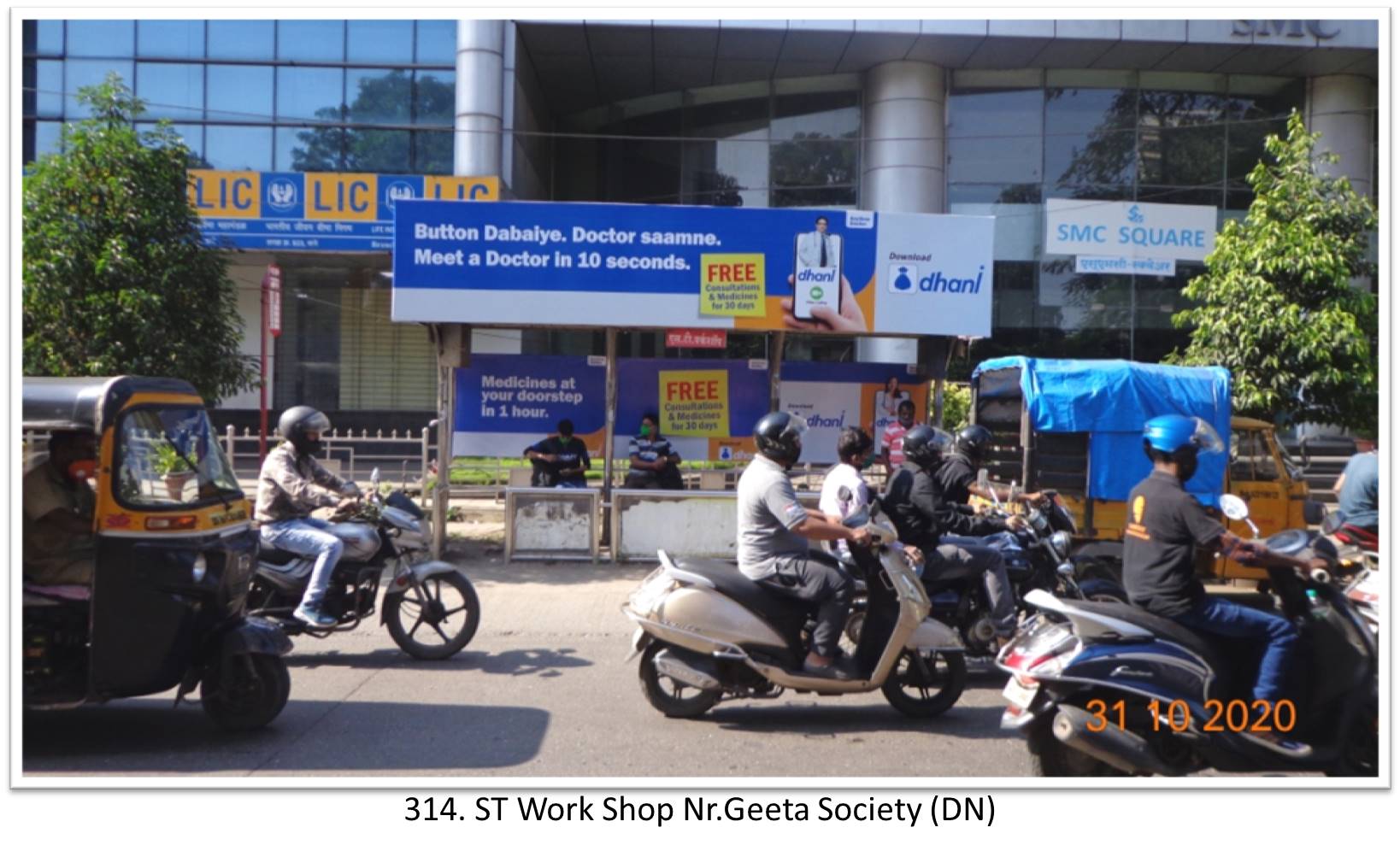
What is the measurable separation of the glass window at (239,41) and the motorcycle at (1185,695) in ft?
73.3

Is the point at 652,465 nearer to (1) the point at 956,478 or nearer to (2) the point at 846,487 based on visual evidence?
(1) the point at 956,478

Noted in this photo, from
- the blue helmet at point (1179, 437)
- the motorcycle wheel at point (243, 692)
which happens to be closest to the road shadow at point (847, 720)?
the blue helmet at point (1179, 437)

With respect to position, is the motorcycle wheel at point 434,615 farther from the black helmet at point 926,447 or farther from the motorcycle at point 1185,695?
the motorcycle at point 1185,695

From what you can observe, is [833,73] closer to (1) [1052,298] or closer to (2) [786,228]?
(1) [1052,298]

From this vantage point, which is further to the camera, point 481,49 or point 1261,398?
point 481,49

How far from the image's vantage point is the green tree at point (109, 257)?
1047 centimetres

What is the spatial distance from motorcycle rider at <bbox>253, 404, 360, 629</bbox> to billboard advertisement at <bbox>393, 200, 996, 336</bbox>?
410 cm

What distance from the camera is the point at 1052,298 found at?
23047 mm

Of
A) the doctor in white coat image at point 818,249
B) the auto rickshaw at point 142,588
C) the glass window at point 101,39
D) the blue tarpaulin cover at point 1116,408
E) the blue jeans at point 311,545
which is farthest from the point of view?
the glass window at point 101,39

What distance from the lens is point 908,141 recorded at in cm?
2277

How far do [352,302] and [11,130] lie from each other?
1936 centimetres

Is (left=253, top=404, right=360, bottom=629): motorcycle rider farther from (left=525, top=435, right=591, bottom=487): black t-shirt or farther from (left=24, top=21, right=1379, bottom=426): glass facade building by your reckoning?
(left=24, top=21, right=1379, bottom=426): glass facade building

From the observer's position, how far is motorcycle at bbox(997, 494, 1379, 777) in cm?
473
